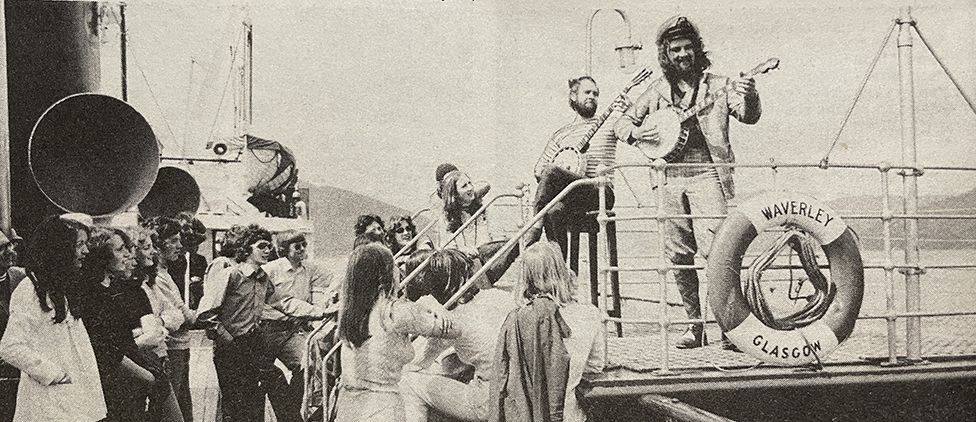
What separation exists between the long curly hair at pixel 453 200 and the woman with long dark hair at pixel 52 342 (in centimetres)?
156

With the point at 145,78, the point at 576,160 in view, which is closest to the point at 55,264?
the point at 145,78

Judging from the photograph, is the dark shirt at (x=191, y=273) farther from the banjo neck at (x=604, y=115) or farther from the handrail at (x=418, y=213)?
the banjo neck at (x=604, y=115)

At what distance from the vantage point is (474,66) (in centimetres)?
370

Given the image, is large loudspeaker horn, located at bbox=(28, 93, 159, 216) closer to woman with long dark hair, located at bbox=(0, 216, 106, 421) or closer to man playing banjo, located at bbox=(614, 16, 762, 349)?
woman with long dark hair, located at bbox=(0, 216, 106, 421)

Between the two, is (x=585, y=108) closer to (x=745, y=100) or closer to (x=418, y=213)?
(x=745, y=100)

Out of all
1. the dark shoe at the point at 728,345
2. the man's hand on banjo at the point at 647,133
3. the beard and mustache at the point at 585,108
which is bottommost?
the dark shoe at the point at 728,345

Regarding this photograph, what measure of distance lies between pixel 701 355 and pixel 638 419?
1.63 ft

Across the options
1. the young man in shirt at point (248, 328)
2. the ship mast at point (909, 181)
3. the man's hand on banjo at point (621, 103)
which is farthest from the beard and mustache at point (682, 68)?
the young man in shirt at point (248, 328)

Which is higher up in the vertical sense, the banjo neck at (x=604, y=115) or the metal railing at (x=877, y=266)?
the banjo neck at (x=604, y=115)

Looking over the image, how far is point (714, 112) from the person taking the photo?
379 centimetres

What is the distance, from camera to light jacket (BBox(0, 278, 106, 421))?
3318 millimetres

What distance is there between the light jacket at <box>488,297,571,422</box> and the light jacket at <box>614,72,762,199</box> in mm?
1124

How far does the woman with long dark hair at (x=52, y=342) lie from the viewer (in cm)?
332

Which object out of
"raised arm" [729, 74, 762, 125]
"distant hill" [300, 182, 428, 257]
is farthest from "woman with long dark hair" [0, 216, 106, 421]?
"raised arm" [729, 74, 762, 125]
